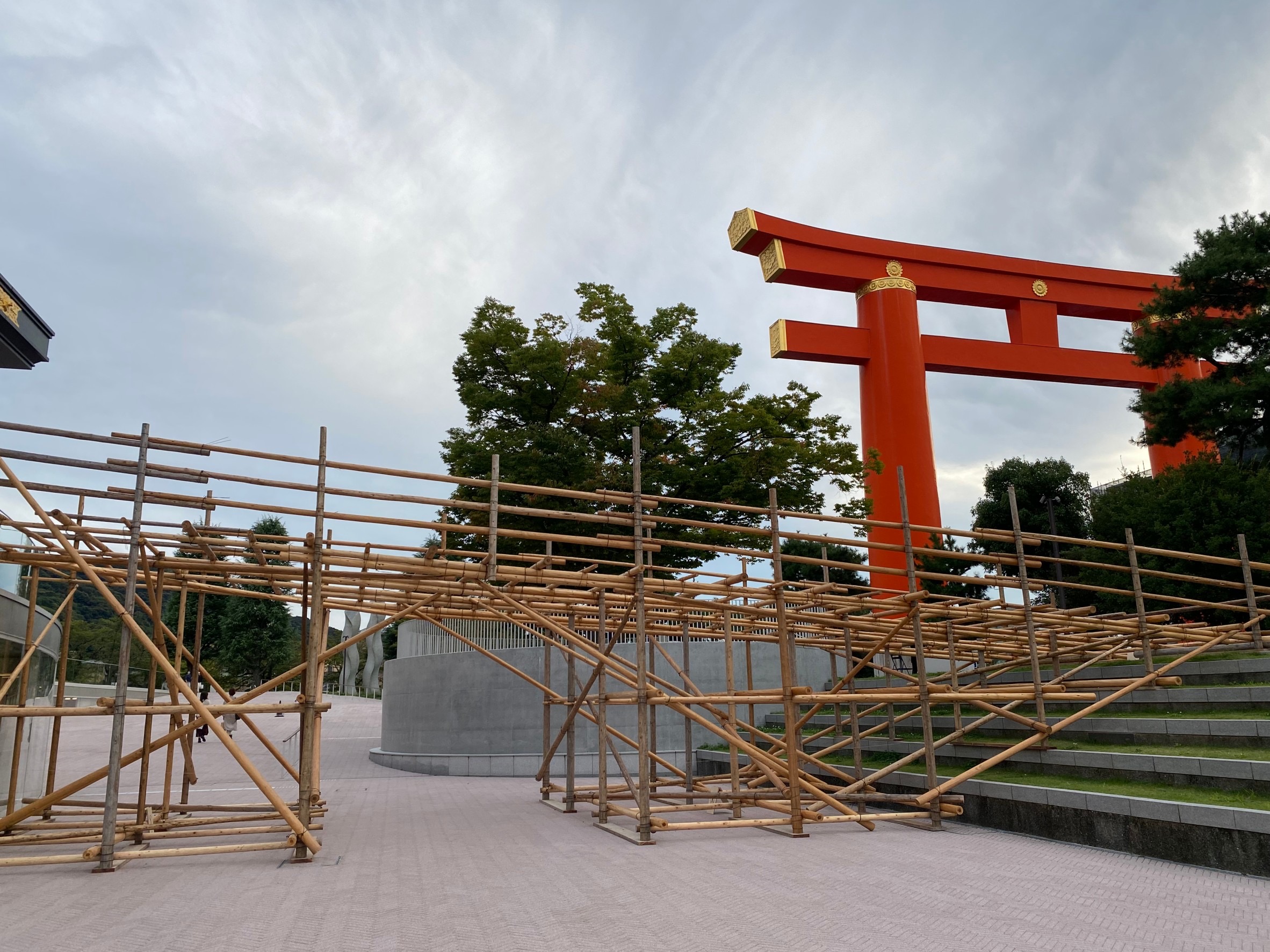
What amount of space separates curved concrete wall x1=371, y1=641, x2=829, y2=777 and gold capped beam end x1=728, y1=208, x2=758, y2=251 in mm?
10154

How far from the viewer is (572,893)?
606 cm

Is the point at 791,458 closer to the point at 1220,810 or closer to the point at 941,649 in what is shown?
the point at 941,649

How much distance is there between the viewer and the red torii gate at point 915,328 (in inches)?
872

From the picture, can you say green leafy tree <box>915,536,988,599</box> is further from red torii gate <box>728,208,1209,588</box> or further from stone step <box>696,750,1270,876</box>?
stone step <box>696,750,1270,876</box>

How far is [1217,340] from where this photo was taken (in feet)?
62.7

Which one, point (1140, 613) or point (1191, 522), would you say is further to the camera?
point (1191, 522)

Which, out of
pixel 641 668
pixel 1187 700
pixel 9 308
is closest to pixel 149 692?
pixel 641 668

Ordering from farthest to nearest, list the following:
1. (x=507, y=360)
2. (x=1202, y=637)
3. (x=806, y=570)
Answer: (x=806, y=570), (x=507, y=360), (x=1202, y=637)

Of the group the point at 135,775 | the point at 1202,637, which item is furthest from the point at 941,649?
the point at 135,775

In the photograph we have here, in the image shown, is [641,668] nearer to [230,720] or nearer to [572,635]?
[572,635]

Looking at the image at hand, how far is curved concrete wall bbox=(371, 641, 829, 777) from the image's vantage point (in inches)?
638

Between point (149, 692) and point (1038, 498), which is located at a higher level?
point (1038, 498)

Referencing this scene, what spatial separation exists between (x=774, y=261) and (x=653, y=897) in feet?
59.7

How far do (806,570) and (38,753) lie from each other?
22.2 m
